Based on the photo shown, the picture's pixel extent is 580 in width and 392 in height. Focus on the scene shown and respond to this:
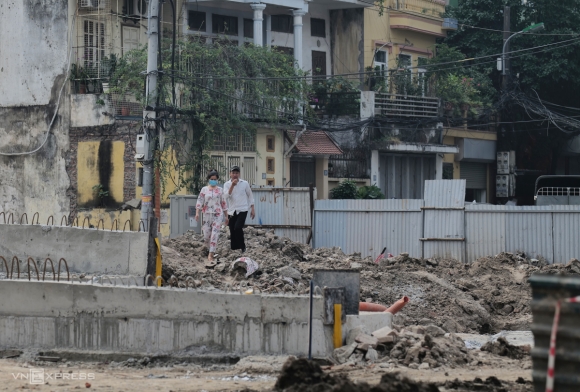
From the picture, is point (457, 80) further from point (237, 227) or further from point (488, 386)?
point (488, 386)

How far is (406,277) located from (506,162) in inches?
949

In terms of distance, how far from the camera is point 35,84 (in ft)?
106

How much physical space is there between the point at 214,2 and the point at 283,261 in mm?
17048

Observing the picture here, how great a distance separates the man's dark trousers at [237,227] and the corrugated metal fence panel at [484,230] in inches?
274

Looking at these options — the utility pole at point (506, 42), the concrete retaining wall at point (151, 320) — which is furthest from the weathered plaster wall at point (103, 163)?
the concrete retaining wall at point (151, 320)

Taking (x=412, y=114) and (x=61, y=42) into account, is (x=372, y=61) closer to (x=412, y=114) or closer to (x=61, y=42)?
(x=412, y=114)

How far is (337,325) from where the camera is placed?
421 inches

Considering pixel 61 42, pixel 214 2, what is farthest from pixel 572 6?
pixel 61 42

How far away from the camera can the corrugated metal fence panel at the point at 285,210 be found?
25.5 metres

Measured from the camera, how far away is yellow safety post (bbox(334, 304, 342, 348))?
10.7m

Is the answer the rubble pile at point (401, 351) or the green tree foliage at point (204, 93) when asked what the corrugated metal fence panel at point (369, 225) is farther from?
the rubble pile at point (401, 351)

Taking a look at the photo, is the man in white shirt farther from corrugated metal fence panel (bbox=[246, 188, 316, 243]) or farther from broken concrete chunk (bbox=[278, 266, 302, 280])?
corrugated metal fence panel (bbox=[246, 188, 316, 243])

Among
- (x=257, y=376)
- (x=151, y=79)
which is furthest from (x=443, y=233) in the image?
(x=257, y=376)

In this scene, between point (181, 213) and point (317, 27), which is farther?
point (317, 27)
